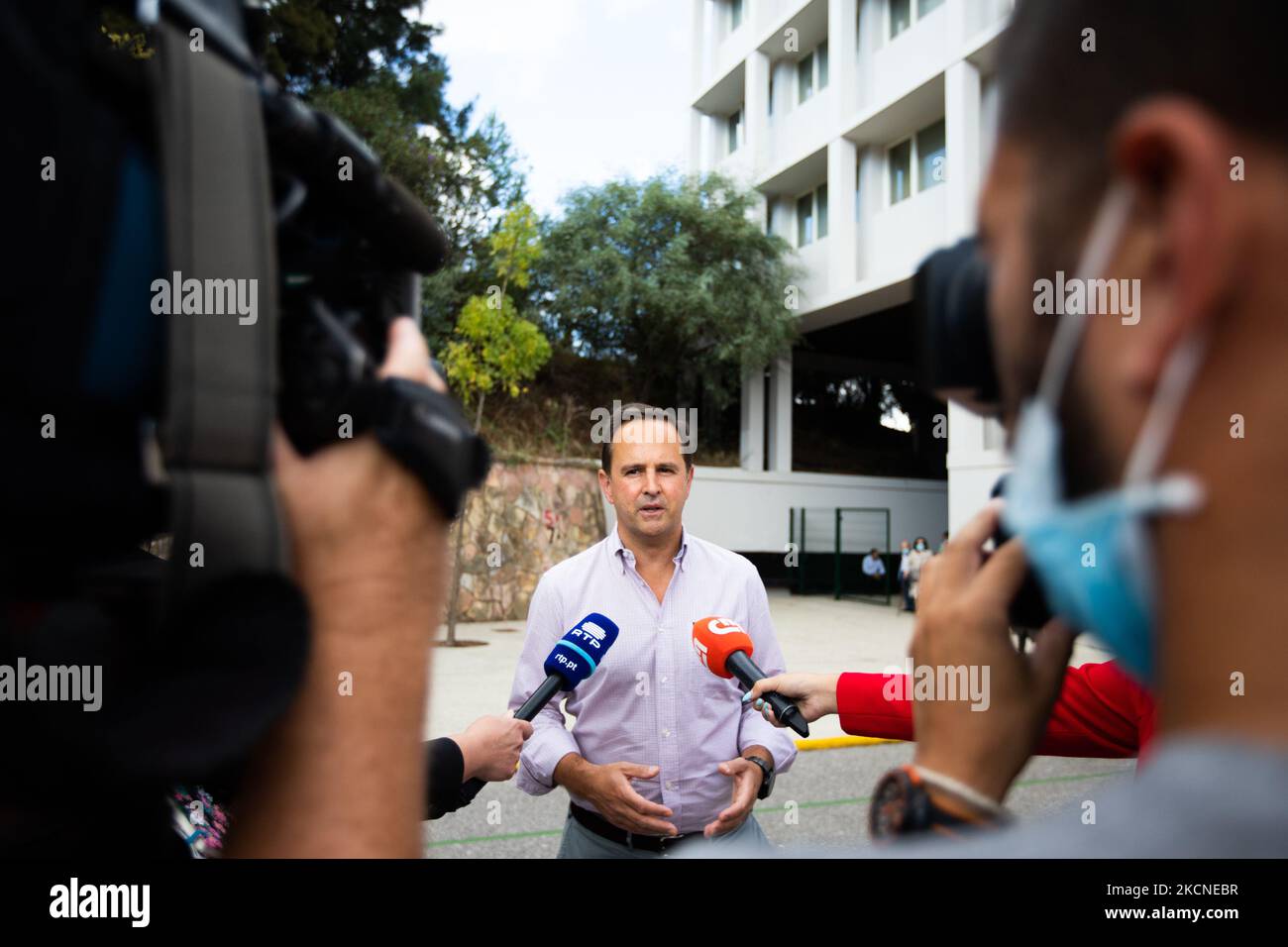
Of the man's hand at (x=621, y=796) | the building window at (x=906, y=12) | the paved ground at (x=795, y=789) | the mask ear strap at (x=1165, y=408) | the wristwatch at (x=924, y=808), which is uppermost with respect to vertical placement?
the building window at (x=906, y=12)

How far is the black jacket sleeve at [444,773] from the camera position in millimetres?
1625

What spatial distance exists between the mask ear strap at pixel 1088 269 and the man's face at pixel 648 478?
244 centimetres

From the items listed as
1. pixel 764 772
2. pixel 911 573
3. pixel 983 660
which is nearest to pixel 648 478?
pixel 764 772

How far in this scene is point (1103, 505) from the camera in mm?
608

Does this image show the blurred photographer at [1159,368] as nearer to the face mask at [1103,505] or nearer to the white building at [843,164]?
the face mask at [1103,505]

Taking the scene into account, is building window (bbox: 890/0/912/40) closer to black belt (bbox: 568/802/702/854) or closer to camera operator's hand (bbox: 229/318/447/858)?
black belt (bbox: 568/802/702/854)

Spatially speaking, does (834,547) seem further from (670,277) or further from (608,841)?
(608,841)

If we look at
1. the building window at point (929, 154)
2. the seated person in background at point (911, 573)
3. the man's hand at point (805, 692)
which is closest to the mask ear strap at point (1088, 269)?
the man's hand at point (805, 692)

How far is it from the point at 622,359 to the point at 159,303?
18.9 metres

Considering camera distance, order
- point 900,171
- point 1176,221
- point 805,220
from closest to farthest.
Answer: point 1176,221 < point 900,171 < point 805,220

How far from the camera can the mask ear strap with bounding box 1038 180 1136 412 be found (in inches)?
23.0

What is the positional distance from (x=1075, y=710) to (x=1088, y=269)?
1.62 metres
